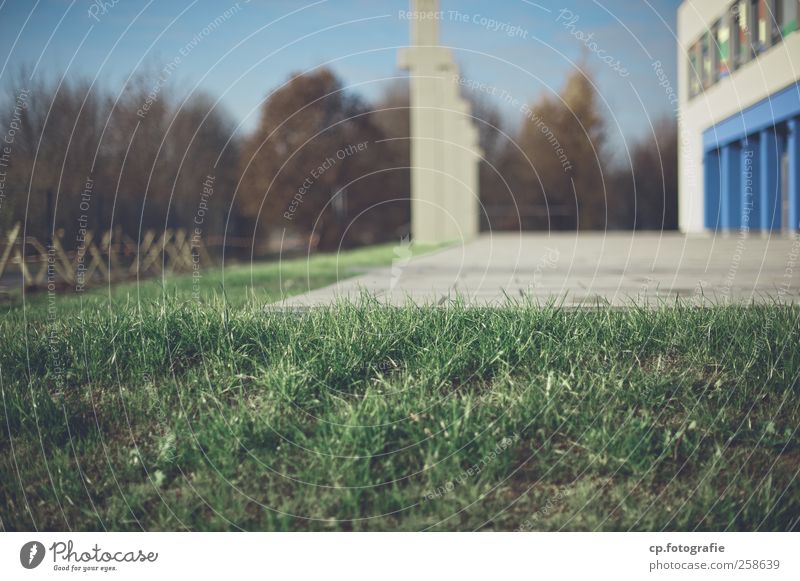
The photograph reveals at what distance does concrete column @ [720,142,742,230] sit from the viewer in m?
19.9

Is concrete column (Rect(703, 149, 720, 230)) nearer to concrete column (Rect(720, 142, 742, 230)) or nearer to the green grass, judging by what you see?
concrete column (Rect(720, 142, 742, 230))

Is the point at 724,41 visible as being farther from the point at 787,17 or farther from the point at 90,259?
the point at 90,259

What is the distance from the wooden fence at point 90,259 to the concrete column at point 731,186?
1368 cm

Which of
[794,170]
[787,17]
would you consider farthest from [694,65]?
[794,170]

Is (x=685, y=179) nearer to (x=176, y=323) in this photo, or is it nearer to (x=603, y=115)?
(x=603, y=115)

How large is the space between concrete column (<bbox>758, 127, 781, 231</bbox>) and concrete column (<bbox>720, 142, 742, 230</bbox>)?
2402 millimetres

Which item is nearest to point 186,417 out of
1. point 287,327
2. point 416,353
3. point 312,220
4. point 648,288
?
point 287,327

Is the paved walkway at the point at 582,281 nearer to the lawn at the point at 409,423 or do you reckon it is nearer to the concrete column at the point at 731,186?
the lawn at the point at 409,423

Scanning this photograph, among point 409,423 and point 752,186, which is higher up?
point 752,186

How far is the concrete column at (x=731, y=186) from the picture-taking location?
19.9m

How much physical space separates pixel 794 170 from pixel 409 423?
14.6m

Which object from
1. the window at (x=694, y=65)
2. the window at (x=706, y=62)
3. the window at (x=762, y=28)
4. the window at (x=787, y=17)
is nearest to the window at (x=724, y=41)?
the window at (x=706, y=62)

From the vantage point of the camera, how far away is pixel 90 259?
13977mm

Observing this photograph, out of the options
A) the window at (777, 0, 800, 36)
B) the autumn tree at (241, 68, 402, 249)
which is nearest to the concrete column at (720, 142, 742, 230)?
the window at (777, 0, 800, 36)
